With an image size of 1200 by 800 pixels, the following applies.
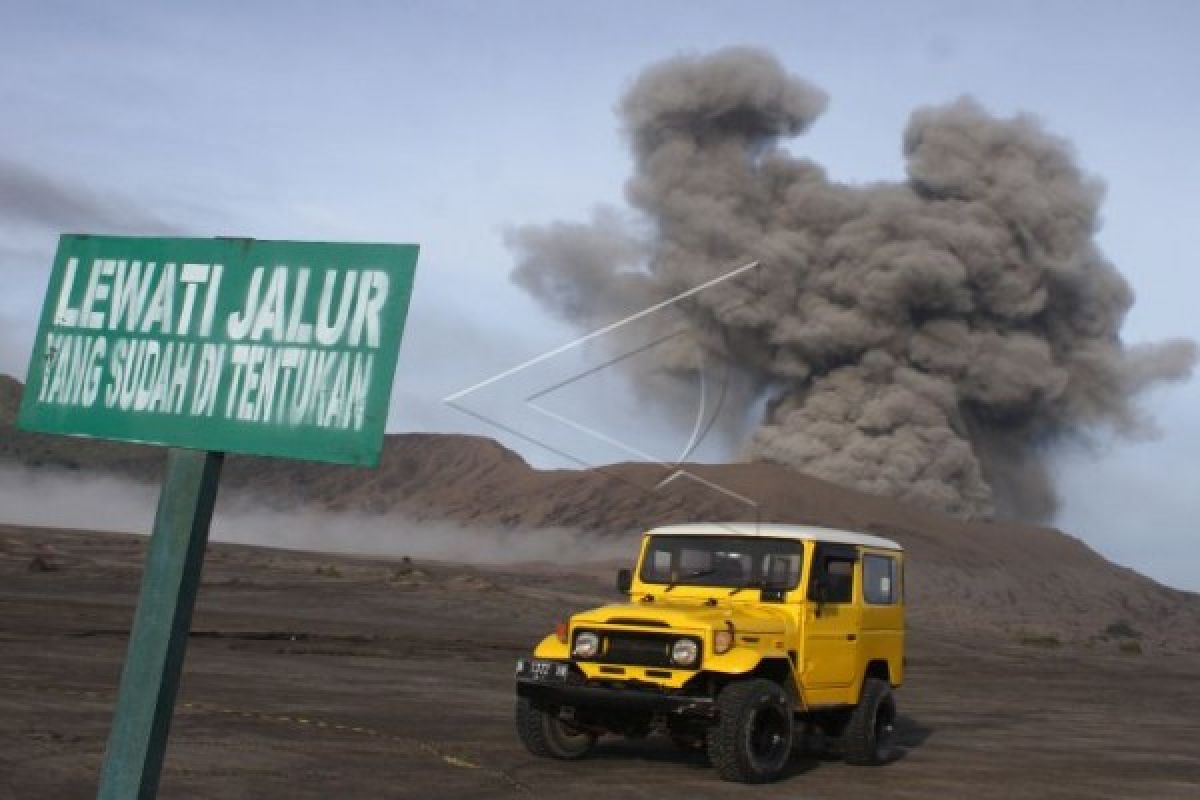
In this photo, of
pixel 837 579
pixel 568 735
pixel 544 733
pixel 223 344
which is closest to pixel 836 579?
pixel 837 579

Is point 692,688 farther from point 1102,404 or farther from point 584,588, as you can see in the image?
point 1102,404

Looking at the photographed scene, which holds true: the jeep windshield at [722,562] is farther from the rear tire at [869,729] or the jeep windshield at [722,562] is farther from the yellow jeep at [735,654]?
the rear tire at [869,729]

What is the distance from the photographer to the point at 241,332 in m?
4.74

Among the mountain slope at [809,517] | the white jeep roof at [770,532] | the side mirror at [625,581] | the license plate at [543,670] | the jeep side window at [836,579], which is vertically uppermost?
the mountain slope at [809,517]

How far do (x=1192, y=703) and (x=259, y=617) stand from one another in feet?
61.5

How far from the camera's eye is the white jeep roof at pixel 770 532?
1217cm

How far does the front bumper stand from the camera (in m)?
10.7

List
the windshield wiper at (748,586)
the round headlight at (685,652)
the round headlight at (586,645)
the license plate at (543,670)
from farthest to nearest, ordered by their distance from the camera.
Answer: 1. the windshield wiper at (748,586)
2. the round headlight at (586,645)
3. the license plate at (543,670)
4. the round headlight at (685,652)

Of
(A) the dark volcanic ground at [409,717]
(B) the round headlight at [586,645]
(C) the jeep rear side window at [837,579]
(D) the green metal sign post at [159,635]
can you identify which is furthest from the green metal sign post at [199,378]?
(C) the jeep rear side window at [837,579]

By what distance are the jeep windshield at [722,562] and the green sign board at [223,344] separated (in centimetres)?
800

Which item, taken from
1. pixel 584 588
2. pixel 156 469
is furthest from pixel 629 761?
pixel 156 469

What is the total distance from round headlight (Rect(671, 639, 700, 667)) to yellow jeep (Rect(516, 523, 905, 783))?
0.01 m

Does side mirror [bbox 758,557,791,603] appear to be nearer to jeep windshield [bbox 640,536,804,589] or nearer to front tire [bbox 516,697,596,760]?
jeep windshield [bbox 640,536,804,589]

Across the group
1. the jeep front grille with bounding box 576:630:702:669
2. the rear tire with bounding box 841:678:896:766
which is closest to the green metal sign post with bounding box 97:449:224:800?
the jeep front grille with bounding box 576:630:702:669
